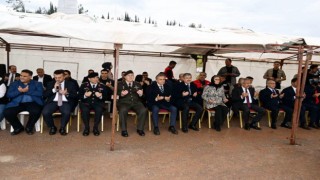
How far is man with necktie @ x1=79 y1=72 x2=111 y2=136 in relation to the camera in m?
6.23

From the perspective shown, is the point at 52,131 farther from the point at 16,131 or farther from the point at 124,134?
the point at 124,134

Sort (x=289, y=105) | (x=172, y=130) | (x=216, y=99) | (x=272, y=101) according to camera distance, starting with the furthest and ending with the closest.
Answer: (x=289, y=105), (x=272, y=101), (x=216, y=99), (x=172, y=130)

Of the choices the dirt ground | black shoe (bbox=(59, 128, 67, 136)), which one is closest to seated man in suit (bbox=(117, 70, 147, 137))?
the dirt ground

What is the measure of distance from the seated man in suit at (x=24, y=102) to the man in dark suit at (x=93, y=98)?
891 millimetres

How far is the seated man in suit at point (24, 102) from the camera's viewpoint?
19.3 ft

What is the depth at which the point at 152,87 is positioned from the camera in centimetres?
693

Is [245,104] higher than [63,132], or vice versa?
[245,104]

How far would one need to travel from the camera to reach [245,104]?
7.53 meters

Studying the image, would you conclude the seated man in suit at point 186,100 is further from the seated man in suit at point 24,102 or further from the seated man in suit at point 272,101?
the seated man in suit at point 24,102

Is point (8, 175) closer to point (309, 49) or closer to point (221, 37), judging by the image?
point (221, 37)

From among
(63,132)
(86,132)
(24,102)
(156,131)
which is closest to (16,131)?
(24,102)

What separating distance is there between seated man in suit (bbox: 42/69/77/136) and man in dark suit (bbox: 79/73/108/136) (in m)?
0.23

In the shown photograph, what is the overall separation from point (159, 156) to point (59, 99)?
2631mm

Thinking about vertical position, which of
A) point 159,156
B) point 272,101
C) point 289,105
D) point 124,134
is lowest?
point 159,156
